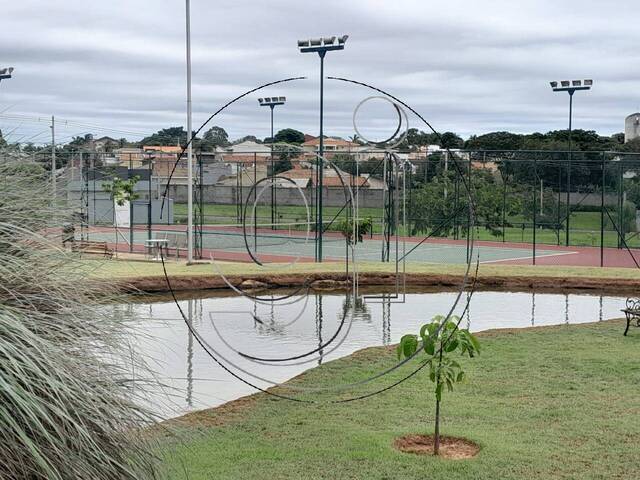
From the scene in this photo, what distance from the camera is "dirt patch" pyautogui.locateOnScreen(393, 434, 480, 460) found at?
22.0ft

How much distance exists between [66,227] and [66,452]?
176 centimetres

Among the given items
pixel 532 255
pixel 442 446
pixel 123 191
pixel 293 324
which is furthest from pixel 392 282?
pixel 442 446

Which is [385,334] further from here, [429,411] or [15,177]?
[15,177]

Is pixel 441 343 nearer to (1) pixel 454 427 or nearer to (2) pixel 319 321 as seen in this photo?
(1) pixel 454 427

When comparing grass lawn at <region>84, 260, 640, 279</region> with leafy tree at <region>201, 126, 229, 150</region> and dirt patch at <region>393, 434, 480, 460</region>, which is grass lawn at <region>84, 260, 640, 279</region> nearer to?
dirt patch at <region>393, 434, 480, 460</region>

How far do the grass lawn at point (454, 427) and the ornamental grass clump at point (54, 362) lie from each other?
0.63 m

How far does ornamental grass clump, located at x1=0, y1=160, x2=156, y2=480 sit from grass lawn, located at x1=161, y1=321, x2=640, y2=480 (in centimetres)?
63

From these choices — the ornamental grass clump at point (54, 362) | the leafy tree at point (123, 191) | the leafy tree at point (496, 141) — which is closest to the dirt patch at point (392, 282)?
the leafy tree at point (123, 191)

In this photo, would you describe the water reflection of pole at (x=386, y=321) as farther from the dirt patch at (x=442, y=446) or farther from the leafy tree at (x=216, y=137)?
the leafy tree at (x=216, y=137)

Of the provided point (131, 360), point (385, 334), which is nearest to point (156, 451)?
point (131, 360)

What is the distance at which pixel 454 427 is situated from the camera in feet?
24.6

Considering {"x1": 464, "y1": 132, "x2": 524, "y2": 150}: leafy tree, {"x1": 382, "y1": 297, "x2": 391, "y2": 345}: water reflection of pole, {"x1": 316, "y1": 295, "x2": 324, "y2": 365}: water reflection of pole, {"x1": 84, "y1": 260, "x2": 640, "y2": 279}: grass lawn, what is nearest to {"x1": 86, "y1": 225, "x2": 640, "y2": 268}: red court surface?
{"x1": 84, "y1": 260, "x2": 640, "y2": 279}: grass lawn

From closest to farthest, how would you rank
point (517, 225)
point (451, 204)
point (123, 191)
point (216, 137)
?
1. point (123, 191)
2. point (451, 204)
3. point (517, 225)
4. point (216, 137)

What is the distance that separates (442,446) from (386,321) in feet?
25.4
